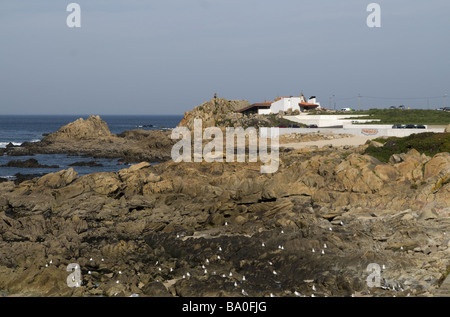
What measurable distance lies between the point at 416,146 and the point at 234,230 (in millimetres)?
15693

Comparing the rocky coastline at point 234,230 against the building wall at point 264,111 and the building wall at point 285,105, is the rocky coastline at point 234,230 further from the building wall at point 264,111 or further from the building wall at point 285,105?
the building wall at point 285,105

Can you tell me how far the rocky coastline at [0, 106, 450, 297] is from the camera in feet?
62.6

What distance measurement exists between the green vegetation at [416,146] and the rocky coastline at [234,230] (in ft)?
9.72

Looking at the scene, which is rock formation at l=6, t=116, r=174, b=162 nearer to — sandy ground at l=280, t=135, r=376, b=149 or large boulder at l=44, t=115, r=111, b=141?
large boulder at l=44, t=115, r=111, b=141

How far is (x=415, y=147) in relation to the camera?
35.4 meters

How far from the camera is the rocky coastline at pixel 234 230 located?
751 inches

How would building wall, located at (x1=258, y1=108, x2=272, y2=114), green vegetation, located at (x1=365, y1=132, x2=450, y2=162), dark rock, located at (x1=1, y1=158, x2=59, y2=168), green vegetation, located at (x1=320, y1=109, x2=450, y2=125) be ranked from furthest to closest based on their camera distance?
building wall, located at (x1=258, y1=108, x2=272, y2=114) < green vegetation, located at (x1=320, y1=109, x2=450, y2=125) < dark rock, located at (x1=1, y1=158, x2=59, y2=168) < green vegetation, located at (x1=365, y1=132, x2=450, y2=162)

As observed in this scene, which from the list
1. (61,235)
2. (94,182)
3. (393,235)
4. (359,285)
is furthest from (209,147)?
(359,285)

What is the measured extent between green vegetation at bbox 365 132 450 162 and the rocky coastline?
296 centimetres

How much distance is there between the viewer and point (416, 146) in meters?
35.4

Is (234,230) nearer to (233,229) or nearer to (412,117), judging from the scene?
(233,229)

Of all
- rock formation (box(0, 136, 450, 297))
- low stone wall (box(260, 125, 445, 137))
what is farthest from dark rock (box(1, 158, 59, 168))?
low stone wall (box(260, 125, 445, 137))

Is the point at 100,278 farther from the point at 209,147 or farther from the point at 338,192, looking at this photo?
the point at 209,147

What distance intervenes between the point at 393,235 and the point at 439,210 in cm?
397
